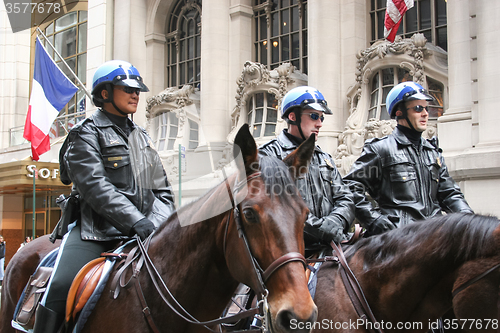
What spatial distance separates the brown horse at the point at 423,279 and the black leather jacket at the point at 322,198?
274mm

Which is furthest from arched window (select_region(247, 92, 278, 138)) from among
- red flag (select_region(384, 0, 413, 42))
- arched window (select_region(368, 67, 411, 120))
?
red flag (select_region(384, 0, 413, 42))

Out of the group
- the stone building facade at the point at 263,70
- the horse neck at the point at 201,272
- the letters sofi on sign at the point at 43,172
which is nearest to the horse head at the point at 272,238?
the horse neck at the point at 201,272

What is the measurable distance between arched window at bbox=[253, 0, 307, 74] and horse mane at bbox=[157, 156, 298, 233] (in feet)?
58.5

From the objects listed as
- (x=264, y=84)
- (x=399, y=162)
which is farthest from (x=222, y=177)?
(x=264, y=84)

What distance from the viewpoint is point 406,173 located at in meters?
5.22

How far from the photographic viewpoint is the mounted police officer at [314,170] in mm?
4562

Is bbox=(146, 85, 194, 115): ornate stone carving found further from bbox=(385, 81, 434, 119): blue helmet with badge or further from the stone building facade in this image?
bbox=(385, 81, 434, 119): blue helmet with badge

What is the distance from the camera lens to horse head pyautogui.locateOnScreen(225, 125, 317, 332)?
8.19 ft

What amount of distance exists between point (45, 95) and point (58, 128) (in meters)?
9.55

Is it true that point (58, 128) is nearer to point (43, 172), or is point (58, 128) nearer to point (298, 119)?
point (43, 172)

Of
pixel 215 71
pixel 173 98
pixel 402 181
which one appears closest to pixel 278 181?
pixel 402 181

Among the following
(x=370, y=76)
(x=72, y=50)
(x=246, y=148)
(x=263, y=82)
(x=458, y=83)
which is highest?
(x=72, y=50)

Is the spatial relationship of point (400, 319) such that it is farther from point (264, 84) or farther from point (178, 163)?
point (264, 84)

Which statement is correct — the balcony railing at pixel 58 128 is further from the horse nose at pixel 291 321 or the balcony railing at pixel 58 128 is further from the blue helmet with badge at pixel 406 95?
the horse nose at pixel 291 321
